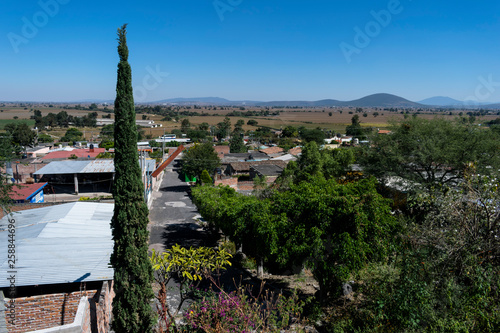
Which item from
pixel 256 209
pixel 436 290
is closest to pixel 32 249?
pixel 256 209

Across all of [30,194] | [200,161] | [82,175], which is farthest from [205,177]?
[30,194]

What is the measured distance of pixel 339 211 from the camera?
31.4 feet

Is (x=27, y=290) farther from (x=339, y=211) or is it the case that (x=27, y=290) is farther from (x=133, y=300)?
(x=339, y=211)

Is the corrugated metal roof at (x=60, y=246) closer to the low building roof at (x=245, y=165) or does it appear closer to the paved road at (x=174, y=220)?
the paved road at (x=174, y=220)

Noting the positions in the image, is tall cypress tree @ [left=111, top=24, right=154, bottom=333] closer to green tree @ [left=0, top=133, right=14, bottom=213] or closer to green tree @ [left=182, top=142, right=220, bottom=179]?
green tree @ [left=0, top=133, right=14, bottom=213]

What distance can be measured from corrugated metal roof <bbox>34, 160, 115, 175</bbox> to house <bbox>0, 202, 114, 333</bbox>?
1369 cm

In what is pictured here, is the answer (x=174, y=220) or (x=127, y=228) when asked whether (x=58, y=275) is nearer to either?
(x=127, y=228)

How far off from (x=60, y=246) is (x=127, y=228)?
502 centimetres

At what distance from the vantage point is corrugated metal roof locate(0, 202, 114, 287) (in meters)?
9.32

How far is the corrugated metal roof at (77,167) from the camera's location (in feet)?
87.5

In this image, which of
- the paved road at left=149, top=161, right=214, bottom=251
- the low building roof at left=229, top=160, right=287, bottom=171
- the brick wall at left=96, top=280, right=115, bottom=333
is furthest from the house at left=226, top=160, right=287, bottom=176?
the brick wall at left=96, top=280, right=115, bottom=333

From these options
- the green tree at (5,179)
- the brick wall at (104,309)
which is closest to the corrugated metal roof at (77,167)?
the green tree at (5,179)

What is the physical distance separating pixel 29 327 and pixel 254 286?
704cm

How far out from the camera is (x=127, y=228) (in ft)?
24.8
